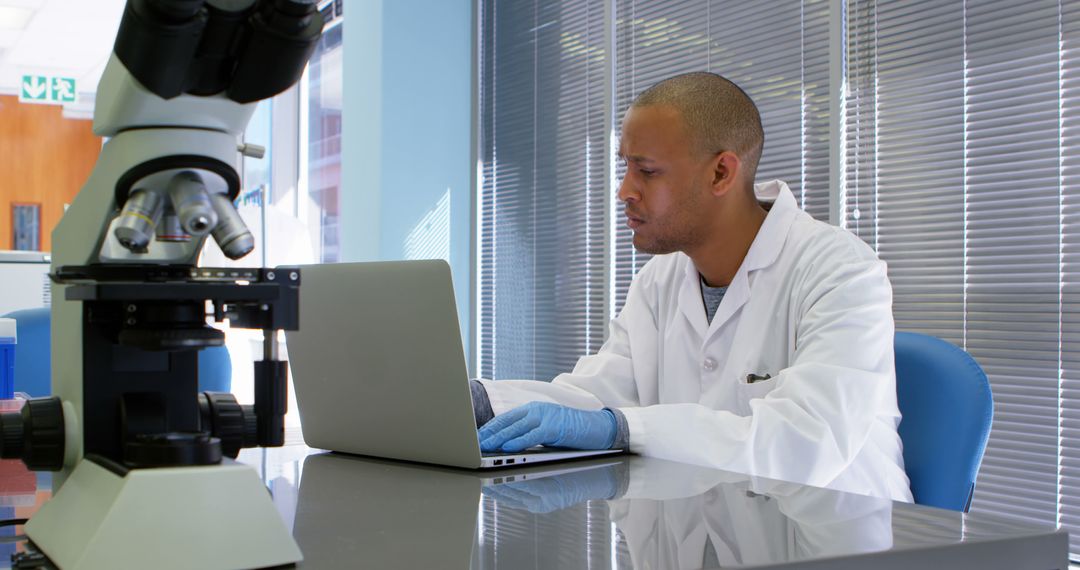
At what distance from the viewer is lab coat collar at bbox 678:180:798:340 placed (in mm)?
1784

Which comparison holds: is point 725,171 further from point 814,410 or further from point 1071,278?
point 1071,278

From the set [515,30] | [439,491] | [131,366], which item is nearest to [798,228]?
[439,491]

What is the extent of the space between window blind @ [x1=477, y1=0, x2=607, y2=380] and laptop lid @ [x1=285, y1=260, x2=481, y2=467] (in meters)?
2.66

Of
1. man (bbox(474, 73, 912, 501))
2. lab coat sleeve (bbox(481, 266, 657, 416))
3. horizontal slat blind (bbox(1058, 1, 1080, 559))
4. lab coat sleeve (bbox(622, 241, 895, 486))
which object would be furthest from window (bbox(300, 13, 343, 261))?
lab coat sleeve (bbox(622, 241, 895, 486))

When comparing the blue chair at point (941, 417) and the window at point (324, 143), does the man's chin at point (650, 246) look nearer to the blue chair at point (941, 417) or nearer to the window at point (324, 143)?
the blue chair at point (941, 417)

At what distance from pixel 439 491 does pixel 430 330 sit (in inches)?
8.3

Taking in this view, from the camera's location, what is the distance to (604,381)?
1872mm

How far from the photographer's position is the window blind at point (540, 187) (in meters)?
4.04

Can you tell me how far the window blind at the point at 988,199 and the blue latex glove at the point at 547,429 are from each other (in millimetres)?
1578

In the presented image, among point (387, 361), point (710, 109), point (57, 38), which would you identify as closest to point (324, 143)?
point (57, 38)

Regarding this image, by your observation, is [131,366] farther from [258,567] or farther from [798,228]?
[798,228]

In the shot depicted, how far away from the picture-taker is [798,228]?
1.82 metres

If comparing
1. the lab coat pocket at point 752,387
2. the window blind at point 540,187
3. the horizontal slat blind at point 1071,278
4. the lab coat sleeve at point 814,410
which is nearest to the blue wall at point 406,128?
the window blind at point 540,187

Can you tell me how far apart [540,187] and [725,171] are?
94.9 inches
